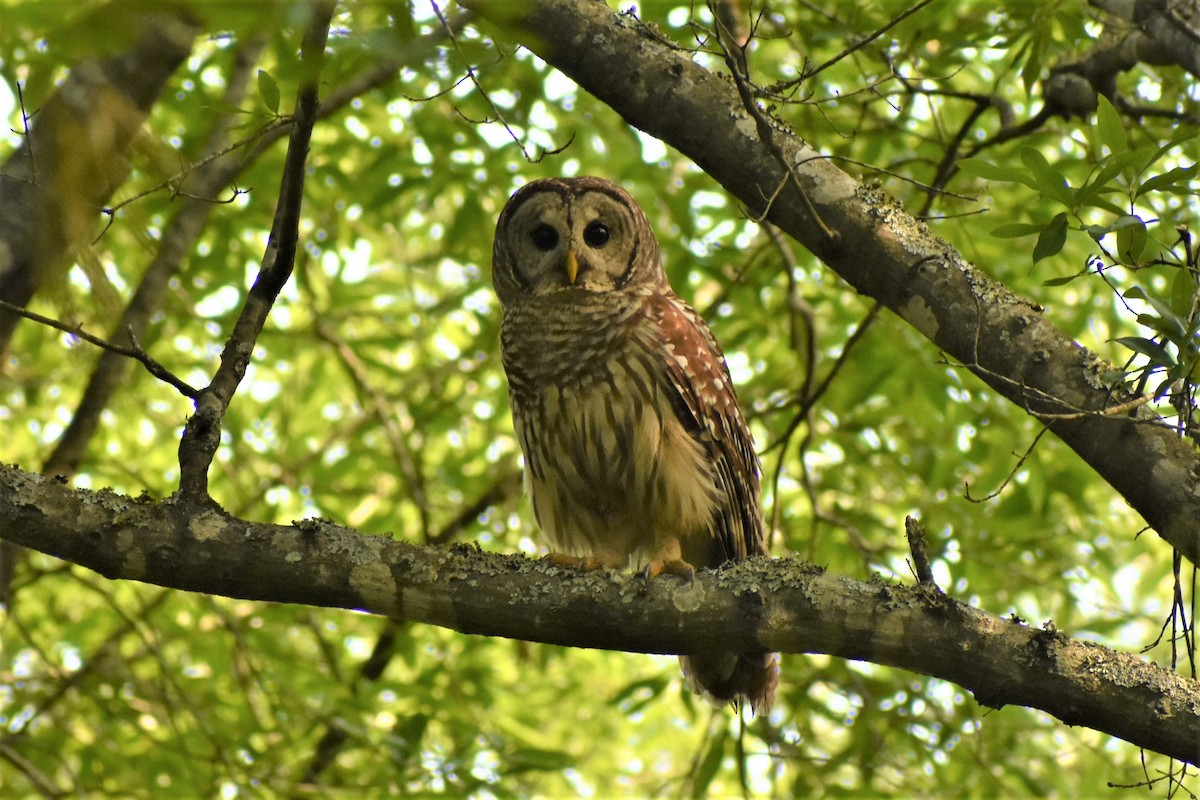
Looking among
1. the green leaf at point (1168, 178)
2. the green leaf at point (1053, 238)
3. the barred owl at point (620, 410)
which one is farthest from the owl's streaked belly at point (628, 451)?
the green leaf at point (1168, 178)

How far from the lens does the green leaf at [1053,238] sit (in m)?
2.70

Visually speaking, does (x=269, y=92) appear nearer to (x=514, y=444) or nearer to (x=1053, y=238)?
(x=1053, y=238)

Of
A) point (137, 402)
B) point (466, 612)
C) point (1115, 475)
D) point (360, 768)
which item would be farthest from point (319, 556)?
point (137, 402)

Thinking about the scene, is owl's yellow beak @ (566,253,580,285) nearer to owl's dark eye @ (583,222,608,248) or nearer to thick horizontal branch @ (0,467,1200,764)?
owl's dark eye @ (583,222,608,248)

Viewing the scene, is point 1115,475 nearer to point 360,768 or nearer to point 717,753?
point 717,753

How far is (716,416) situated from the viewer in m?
4.25

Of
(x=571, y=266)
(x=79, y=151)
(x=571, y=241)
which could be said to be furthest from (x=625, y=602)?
(x=571, y=241)

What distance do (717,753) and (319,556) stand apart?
255cm

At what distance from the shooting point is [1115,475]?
9.55 feet

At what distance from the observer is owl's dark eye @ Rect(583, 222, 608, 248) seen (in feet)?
15.0

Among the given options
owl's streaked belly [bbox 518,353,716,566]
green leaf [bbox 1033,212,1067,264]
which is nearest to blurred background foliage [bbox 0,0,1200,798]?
owl's streaked belly [bbox 518,353,716,566]

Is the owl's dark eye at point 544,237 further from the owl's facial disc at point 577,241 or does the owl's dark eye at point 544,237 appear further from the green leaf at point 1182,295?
the green leaf at point 1182,295

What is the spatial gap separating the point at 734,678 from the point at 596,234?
1683mm

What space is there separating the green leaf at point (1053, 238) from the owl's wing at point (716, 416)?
5.24 ft
